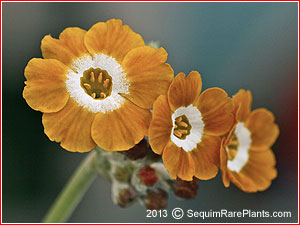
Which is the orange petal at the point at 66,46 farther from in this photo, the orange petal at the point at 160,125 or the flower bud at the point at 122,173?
the flower bud at the point at 122,173

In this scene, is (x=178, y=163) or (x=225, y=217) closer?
(x=178, y=163)

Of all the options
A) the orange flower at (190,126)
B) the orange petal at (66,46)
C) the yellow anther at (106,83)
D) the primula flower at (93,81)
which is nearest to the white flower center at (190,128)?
the orange flower at (190,126)

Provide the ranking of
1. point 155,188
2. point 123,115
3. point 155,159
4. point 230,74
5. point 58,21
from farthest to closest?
point 230,74
point 58,21
point 155,188
point 155,159
point 123,115

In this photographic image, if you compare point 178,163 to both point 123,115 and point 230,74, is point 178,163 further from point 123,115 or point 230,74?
point 230,74

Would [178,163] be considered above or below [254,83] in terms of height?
above

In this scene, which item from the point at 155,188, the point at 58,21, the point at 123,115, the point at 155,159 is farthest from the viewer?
the point at 58,21

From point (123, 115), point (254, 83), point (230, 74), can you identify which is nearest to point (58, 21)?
point (230, 74)

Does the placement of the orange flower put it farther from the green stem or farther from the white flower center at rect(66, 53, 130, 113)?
the green stem

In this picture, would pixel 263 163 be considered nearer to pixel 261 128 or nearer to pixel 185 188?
pixel 261 128

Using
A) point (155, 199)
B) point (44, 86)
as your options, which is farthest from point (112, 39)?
point (155, 199)
